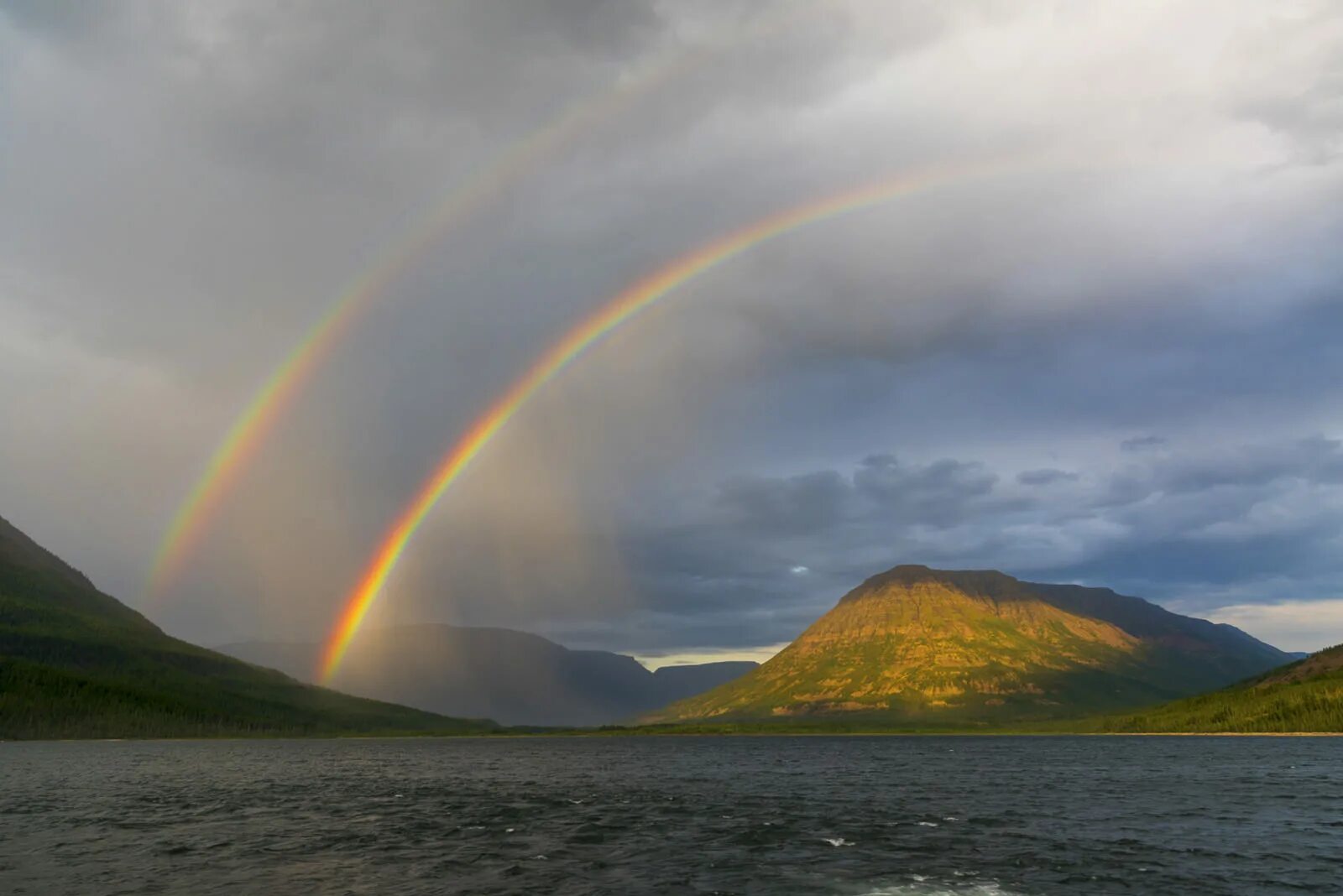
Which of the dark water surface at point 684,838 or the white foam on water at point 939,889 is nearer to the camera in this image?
A: the white foam on water at point 939,889

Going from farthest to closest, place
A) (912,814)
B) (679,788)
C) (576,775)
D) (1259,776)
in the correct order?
(576,775), (1259,776), (679,788), (912,814)

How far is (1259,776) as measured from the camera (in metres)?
152

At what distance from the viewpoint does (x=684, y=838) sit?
76.8 metres

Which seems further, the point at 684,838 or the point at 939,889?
the point at 684,838

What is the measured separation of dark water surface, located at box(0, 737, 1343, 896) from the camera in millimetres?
55719

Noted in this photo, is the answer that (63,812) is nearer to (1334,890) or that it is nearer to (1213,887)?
(1213,887)

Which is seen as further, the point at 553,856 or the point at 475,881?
the point at 553,856

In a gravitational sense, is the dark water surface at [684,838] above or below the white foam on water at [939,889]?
above

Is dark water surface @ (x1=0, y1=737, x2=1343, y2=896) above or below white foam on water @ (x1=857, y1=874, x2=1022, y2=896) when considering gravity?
above

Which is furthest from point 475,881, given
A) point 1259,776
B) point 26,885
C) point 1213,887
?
point 1259,776

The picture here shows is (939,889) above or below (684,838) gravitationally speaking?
below

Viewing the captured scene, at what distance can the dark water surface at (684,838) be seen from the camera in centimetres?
5572

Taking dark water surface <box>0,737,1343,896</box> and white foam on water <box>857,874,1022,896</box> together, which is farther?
dark water surface <box>0,737,1343,896</box>

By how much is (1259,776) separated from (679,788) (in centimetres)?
10224
